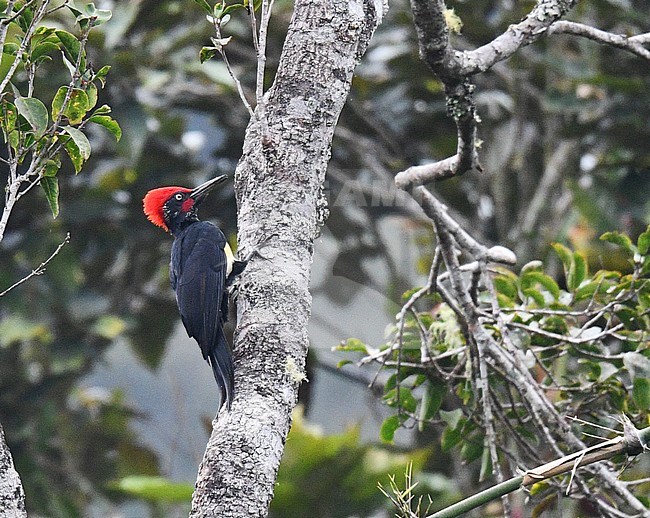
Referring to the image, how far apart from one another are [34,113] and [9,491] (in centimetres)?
78

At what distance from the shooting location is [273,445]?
5.87 ft

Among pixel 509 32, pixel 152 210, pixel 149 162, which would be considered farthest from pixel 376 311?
pixel 509 32

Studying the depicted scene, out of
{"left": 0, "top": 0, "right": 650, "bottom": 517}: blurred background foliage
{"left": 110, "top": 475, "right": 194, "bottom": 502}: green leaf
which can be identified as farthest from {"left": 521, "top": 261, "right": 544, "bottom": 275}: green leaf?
{"left": 110, "top": 475, "right": 194, "bottom": 502}: green leaf

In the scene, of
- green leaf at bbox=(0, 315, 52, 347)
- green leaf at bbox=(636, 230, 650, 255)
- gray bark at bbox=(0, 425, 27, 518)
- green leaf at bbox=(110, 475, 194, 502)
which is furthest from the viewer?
green leaf at bbox=(0, 315, 52, 347)

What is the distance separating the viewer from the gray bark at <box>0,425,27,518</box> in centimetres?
158

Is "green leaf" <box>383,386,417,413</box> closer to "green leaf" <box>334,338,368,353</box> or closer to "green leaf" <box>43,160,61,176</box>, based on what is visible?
"green leaf" <box>334,338,368,353</box>

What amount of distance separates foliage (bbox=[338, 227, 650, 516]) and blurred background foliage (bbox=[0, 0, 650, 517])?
1928 millimetres

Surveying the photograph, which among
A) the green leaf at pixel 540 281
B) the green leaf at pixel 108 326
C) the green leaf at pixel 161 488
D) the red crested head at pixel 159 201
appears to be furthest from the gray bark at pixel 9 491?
the green leaf at pixel 108 326

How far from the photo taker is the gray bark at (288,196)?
192 centimetres

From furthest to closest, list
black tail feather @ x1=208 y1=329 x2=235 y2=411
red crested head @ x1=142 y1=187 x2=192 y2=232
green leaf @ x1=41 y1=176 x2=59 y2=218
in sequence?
red crested head @ x1=142 y1=187 x2=192 y2=232
black tail feather @ x1=208 y1=329 x2=235 y2=411
green leaf @ x1=41 y1=176 x2=59 y2=218

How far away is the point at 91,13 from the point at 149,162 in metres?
4.14

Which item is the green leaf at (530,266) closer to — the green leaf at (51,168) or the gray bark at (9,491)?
the green leaf at (51,168)

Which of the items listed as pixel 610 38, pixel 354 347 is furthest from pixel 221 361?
pixel 610 38

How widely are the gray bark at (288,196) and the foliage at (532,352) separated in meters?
0.76
